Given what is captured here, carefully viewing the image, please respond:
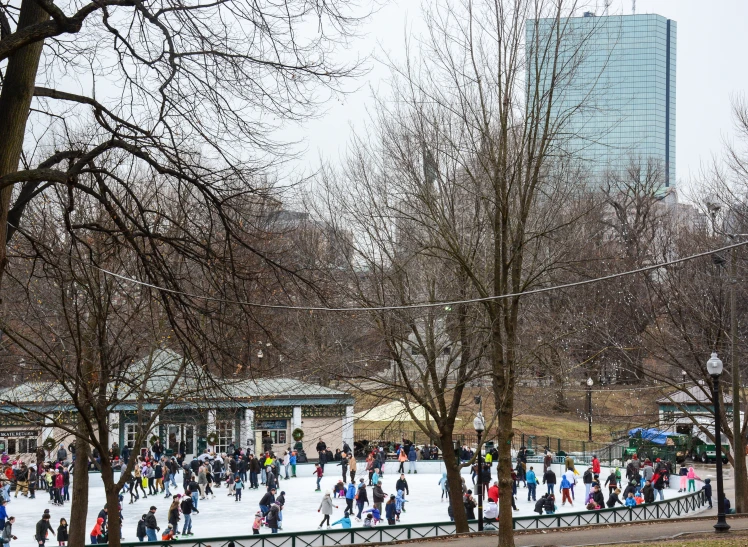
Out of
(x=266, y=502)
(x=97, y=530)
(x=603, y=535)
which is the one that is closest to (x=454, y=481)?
(x=603, y=535)

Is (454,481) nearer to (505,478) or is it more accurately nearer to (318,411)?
(505,478)

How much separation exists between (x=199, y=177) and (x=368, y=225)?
12.7 metres

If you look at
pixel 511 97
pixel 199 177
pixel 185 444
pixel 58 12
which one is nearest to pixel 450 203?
pixel 511 97

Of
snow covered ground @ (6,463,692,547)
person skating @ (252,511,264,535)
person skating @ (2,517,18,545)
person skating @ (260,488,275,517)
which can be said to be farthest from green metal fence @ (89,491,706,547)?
person skating @ (2,517,18,545)

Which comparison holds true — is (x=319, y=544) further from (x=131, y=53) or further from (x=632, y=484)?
(x=131, y=53)

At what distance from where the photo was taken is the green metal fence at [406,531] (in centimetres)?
1972

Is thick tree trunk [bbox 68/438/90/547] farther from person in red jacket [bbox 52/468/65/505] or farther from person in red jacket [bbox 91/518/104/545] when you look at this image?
person in red jacket [bbox 52/468/65/505]

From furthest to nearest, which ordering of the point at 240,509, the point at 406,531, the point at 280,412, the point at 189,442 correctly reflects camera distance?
the point at 280,412 → the point at 189,442 → the point at 240,509 → the point at 406,531

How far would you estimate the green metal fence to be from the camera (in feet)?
64.7

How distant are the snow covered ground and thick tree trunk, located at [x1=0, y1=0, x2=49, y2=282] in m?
19.1

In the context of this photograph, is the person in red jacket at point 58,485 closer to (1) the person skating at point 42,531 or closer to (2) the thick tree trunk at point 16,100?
(1) the person skating at point 42,531

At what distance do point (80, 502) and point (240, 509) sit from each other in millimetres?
10418

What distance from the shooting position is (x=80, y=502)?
19594 millimetres

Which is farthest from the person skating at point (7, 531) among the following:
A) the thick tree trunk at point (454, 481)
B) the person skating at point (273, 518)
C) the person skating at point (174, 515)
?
the thick tree trunk at point (454, 481)
